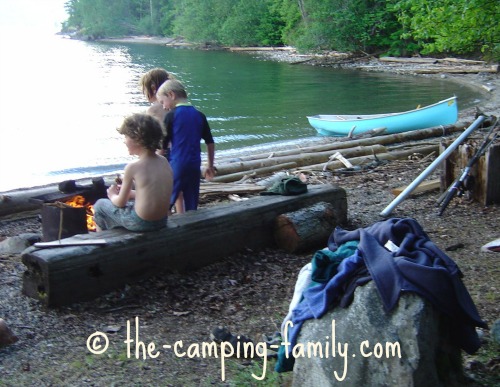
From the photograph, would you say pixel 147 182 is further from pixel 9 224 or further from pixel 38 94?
pixel 38 94

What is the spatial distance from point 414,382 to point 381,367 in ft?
0.62

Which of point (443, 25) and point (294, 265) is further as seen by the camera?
point (443, 25)

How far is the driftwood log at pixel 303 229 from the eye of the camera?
6.82m

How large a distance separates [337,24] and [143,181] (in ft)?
148

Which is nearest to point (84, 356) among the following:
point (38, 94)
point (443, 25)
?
point (443, 25)

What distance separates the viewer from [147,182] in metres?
5.62

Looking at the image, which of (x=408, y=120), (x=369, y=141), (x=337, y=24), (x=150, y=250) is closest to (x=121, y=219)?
(x=150, y=250)

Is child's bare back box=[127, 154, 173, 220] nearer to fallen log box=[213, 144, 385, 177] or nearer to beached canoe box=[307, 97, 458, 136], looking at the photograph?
fallen log box=[213, 144, 385, 177]

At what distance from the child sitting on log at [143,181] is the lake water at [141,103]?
34.2 ft

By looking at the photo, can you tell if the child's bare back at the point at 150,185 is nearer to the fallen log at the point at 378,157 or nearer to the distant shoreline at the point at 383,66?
the fallen log at the point at 378,157

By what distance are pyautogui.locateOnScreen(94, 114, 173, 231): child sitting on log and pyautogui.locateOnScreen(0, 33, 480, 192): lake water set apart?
1043 cm

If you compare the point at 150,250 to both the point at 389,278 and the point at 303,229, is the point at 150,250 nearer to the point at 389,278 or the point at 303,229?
the point at 303,229

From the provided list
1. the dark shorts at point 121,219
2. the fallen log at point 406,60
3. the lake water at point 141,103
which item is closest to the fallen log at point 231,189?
A: the dark shorts at point 121,219

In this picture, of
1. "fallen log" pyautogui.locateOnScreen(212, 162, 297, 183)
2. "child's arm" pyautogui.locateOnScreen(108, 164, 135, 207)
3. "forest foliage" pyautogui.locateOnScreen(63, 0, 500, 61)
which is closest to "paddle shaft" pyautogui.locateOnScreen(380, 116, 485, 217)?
"forest foliage" pyautogui.locateOnScreen(63, 0, 500, 61)
